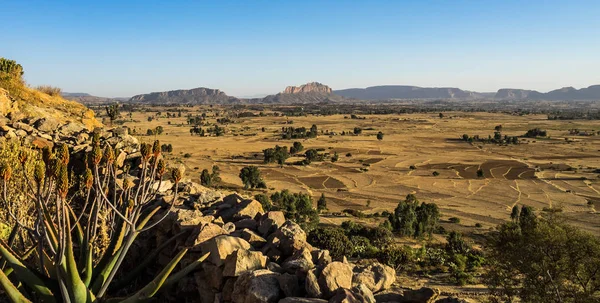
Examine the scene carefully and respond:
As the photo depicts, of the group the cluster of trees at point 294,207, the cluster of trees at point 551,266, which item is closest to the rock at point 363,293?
the cluster of trees at point 551,266

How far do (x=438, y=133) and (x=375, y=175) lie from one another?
66.9 meters

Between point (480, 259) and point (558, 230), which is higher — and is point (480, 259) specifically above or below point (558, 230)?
below

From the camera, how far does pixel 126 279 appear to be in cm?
715

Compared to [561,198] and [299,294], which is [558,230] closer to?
[299,294]

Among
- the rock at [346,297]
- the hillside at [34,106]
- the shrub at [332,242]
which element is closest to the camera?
the rock at [346,297]

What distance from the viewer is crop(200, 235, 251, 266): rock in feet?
21.7

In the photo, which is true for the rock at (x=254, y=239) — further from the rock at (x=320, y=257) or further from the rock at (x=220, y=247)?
the rock at (x=320, y=257)

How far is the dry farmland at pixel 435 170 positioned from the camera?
4338 cm

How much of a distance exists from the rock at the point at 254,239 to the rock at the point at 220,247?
0.59 m

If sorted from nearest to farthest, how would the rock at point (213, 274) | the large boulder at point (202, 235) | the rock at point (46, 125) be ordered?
the rock at point (213, 274) → the large boulder at point (202, 235) → the rock at point (46, 125)

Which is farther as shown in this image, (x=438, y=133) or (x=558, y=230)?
(x=438, y=133)

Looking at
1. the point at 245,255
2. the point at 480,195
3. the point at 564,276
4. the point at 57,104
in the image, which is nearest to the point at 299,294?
the point at 245,255

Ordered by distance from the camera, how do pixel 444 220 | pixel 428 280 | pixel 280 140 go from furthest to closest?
1. pixel 280 140
2. pixel 444 220
3. pixel 428 280

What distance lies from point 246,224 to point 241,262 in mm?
2605
